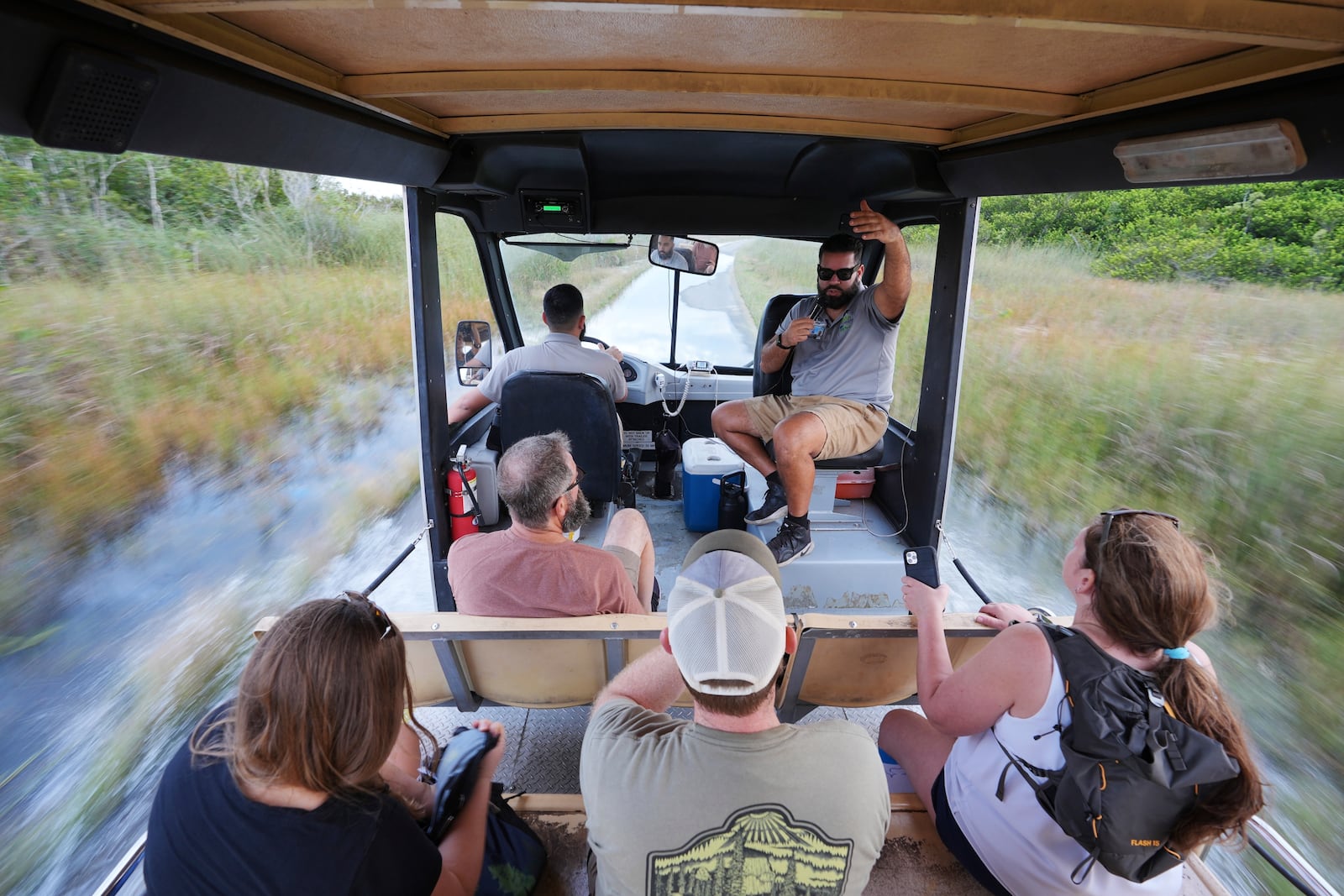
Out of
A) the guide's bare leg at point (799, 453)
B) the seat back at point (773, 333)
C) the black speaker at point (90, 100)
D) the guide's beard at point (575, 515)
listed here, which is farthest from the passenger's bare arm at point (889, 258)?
the black speaker at point (90, 100)

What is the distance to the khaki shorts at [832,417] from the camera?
3316mm

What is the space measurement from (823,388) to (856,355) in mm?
251

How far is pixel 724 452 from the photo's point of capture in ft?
13.7

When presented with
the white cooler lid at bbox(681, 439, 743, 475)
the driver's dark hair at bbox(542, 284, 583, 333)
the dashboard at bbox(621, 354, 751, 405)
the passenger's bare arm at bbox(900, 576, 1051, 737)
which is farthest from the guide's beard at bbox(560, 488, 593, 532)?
the dashboard at bbox(621, 354, 751, 405)

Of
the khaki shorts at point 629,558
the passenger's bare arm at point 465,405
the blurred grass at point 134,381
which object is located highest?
the blurred grass at point 134,381

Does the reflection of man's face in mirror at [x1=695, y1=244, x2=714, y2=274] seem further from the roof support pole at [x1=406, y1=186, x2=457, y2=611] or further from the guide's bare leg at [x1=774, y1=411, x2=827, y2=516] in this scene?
the roof support pole at [x1=406, y1=186, x2=457, y2=611]

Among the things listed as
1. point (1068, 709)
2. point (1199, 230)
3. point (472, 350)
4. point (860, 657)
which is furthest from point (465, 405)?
point (1199, 230)

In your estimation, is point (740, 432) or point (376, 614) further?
point (740, 432)

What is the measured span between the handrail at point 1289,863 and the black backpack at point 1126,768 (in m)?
0.75

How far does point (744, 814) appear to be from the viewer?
103cm

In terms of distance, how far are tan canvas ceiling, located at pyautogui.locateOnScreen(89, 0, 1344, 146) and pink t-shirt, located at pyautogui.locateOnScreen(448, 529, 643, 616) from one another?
4.33 feet

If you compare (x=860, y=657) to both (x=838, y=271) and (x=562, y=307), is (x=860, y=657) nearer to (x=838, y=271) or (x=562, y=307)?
(x=838, y=271)

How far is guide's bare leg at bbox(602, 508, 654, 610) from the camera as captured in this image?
101 inches

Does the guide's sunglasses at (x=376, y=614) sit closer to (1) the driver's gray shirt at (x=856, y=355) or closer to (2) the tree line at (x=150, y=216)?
(2) the tree line at (x=150, y=216)
